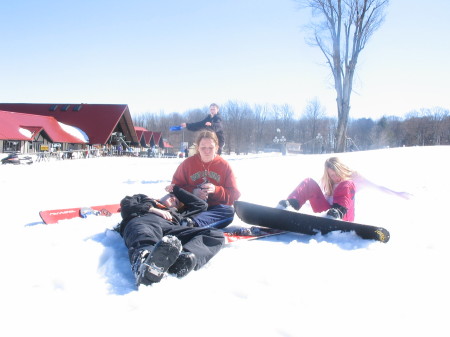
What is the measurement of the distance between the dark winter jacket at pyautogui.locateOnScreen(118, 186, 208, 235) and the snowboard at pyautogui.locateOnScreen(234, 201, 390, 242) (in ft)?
1.71

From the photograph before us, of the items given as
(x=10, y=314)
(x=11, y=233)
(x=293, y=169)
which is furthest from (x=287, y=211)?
(x=293, y=169)

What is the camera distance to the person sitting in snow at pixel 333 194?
341cm

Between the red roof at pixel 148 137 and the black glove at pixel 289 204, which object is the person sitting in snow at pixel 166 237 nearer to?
the black glove at pixel 289 204

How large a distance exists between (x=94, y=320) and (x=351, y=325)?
1.22 metres

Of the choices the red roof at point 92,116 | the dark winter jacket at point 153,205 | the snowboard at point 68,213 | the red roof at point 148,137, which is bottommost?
the snowboard at point 68,213

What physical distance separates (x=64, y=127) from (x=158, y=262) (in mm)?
37484

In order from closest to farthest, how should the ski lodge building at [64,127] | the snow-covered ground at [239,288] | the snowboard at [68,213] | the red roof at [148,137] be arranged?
the snow-covered ground at [239,288], the snowboard at [68,213], the ski lodge building at [64,127], the red roof at [148,137]

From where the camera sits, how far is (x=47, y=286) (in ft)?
6.47

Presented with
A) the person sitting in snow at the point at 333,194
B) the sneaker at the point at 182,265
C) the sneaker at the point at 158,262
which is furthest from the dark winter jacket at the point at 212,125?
the sneaker at the point at 158,262

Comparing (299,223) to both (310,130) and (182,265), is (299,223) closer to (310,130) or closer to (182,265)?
(182,265)

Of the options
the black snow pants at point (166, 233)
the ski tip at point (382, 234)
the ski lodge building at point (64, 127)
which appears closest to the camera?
the black snow pants at point (166, 233)

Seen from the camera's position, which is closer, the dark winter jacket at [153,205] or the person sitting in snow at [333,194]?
the dark winter jacket at [153,205]

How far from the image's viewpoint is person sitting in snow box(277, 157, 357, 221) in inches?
134

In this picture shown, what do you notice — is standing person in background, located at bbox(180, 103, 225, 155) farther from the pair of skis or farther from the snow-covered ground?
the snow-covered ground
